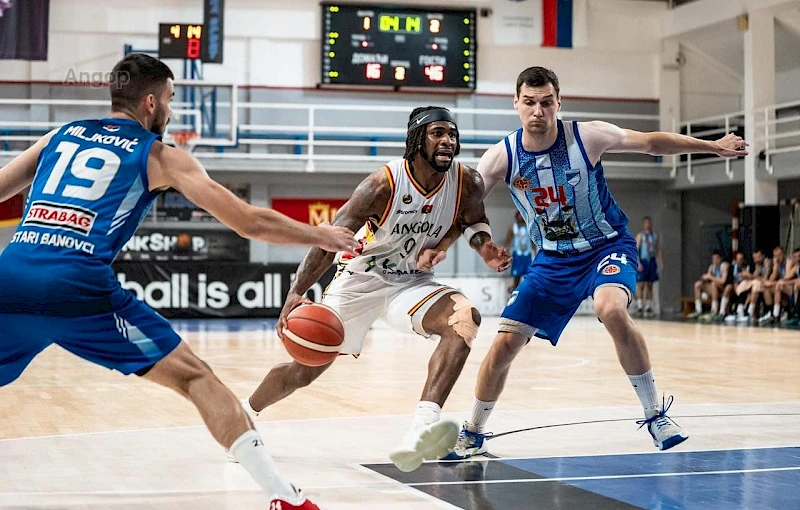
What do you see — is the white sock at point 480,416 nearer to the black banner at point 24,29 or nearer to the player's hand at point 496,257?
the player's hand at point 496,257

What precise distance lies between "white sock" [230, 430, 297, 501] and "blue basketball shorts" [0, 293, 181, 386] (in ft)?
1.48

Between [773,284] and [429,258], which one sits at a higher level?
[429,258]

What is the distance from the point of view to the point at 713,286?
21.7 meters

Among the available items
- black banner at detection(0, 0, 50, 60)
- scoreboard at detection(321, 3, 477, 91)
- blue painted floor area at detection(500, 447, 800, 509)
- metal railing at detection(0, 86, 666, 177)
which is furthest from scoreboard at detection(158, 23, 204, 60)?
blue painted floor area at detection(500, 447, 800, 509)

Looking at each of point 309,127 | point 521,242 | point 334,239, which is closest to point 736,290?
point 521,242

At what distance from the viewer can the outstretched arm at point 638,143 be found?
231 inches

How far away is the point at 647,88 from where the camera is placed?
2547 cm

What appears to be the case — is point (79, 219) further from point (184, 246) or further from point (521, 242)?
point (521, 242)

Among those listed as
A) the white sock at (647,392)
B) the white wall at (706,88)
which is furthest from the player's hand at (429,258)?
the white wall at (706,88)

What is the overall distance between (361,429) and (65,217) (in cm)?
330

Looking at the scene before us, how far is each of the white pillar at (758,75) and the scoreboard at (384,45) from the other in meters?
6.27

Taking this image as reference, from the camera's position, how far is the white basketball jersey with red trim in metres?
5.70

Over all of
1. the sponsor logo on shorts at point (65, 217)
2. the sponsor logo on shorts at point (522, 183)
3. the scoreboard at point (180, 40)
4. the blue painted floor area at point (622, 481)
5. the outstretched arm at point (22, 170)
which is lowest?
the blue painted floor area at point (622, 481)

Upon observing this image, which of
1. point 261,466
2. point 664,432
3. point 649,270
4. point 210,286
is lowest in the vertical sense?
point 664,432
